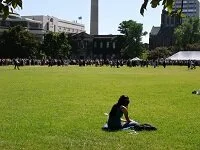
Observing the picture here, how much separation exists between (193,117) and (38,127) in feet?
18.5

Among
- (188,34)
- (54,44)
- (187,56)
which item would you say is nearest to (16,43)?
(54,44)

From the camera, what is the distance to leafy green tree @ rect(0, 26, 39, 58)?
126 meters

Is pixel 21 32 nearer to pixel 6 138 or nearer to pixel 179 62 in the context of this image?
pixel 179 62

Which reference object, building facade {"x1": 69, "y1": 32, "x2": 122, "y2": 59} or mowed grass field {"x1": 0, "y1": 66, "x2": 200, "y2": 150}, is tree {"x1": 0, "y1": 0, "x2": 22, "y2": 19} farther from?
building facade {"x1": 69, "y1": 32, "x2": 122, "y2": 59}

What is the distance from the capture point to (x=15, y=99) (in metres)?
23.2

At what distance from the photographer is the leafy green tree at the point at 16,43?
126438 millimetres

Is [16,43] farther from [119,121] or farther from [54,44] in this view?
[119,121]

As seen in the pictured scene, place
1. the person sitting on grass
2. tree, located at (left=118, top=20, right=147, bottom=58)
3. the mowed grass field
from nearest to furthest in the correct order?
1. the mowed grass field
2. the person sitting on grass
3. tree, located at (left=118, top=20, right=147, bottom=58)

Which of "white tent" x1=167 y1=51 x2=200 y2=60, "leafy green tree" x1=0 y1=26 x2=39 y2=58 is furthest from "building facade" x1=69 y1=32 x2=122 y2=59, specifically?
"white tent" x1=167 y1=51 x2=200 y2=60

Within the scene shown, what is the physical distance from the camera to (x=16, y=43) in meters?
126

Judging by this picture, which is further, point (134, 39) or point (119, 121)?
point (134, 39)

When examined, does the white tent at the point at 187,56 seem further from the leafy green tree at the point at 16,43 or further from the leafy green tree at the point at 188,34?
the leafy green tree at the point at 188,34

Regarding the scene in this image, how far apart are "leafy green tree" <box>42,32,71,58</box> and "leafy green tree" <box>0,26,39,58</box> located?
33.9 feet

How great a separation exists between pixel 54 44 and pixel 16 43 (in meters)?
16.8
